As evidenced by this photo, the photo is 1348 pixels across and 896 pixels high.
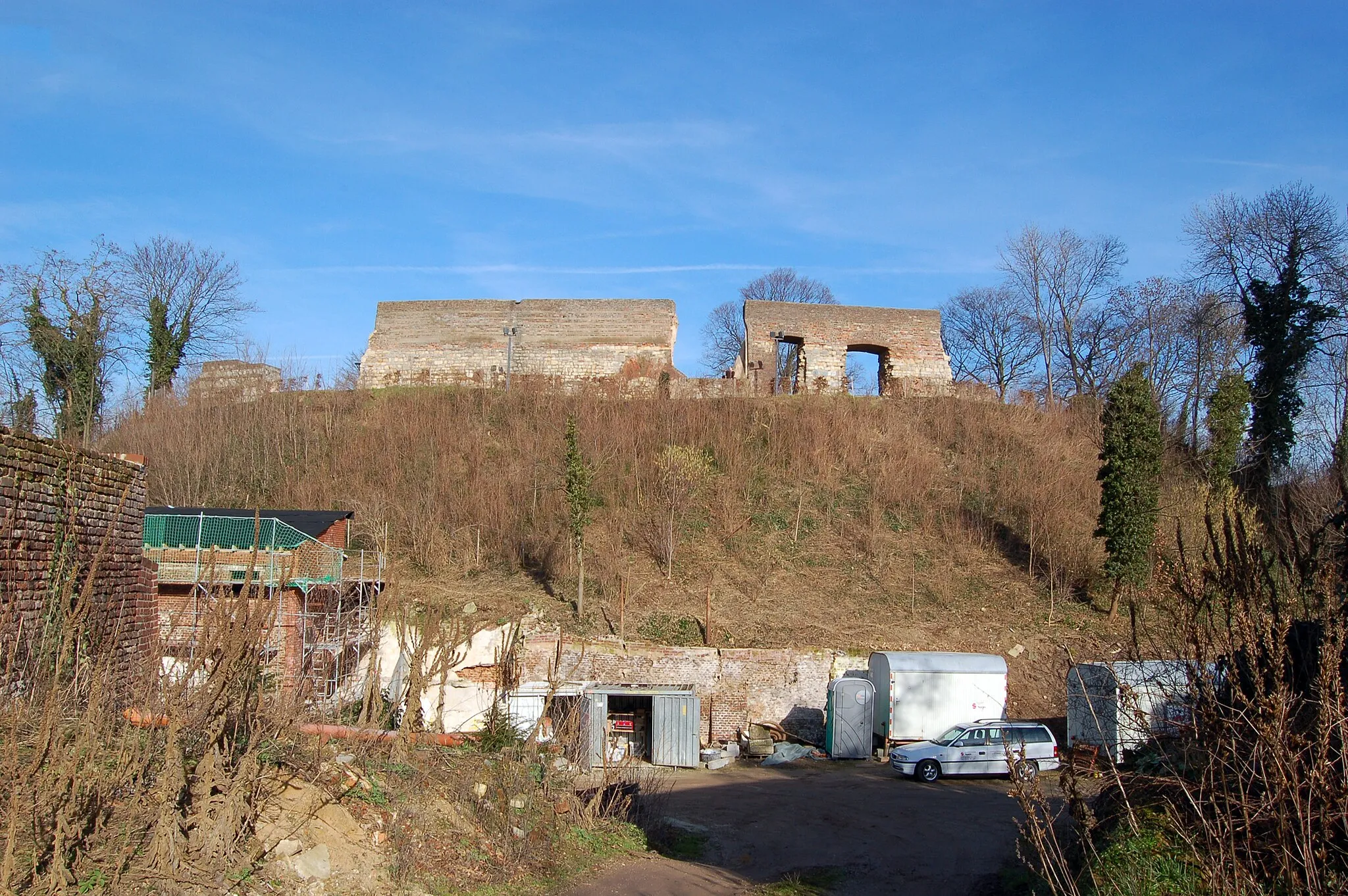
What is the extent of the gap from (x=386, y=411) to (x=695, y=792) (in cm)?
1989

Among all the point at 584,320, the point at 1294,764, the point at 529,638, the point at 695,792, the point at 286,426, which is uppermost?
the point at 584,320

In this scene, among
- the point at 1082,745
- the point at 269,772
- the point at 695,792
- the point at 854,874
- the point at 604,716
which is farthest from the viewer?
the point at 604,716

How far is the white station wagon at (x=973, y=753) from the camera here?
18.4 metres

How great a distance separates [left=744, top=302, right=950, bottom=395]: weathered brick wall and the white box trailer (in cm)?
1534

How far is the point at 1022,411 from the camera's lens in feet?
109

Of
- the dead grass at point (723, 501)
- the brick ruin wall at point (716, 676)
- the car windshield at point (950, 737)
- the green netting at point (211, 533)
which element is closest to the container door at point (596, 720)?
the brick ruin wall at point (716, 676)

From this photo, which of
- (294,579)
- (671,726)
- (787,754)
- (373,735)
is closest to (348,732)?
(373,735)

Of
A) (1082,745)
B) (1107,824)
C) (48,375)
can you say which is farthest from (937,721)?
(48,375)

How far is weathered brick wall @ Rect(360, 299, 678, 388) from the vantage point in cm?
3528

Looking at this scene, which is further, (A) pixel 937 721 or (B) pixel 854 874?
(A) pixel 937 721

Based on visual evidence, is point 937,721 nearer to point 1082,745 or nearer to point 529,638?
point 529,638

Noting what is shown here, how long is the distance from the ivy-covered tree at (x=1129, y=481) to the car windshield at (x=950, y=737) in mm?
7504

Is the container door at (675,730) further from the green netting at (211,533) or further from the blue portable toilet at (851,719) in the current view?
the green netting at (211,533)

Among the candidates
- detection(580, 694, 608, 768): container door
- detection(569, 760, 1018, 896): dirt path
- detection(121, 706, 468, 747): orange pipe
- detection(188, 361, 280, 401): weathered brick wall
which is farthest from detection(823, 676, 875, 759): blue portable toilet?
detection(188, 361, 280, 401): weathered brick wall
